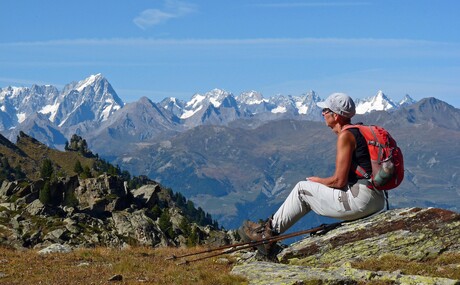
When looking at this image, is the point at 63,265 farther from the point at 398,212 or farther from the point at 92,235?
the point at 92,235

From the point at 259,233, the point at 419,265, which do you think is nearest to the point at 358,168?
the point at 259,233

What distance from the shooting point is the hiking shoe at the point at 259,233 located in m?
15.1

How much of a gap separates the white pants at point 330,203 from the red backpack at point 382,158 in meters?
0.41

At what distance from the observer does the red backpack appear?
12844 mm

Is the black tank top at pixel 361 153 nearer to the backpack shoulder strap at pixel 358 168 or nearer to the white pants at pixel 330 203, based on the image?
the backpack shoulder strap at pixel 358 168

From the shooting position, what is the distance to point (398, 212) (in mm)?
21344

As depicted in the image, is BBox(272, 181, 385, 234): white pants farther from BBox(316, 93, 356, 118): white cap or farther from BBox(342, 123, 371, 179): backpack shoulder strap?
BBox(316, 93, 356, 118): white cap

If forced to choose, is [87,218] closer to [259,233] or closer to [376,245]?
[376,245]

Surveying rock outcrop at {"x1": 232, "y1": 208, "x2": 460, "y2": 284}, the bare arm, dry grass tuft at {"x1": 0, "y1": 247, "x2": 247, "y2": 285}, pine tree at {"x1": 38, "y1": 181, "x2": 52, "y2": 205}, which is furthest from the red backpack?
pine tree at {"x1": 38, "y1": 181, "x2": 52, "y2": 205}

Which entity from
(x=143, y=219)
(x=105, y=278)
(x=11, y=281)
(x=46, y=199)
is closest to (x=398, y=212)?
(x=105, y=278)

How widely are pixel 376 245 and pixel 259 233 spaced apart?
5.52 metres

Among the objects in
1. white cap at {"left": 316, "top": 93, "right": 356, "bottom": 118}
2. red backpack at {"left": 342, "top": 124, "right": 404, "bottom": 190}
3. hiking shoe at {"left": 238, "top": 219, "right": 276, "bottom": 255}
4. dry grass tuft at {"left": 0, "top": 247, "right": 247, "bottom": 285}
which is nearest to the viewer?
red backpack at {"left": 342, "top": 124, "right": 404, "bottom": 190}

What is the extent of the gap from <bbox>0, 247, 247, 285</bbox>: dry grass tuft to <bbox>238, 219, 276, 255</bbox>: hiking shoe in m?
1.17

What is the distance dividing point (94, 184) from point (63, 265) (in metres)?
103
